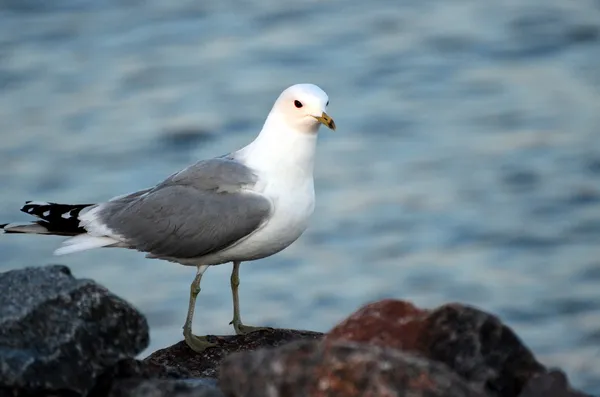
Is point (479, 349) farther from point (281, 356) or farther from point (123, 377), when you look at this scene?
point (123, 377)

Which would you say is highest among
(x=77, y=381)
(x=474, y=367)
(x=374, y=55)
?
(x=374, y=55)

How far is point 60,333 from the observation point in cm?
636

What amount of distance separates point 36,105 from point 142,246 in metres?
10.00

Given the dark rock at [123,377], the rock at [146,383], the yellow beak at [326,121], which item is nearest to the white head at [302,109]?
the yellow beak at [326,121]

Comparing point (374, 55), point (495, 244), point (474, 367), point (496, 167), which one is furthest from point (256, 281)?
point (474, 367)

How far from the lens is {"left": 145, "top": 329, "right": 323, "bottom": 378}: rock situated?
27.9 feet

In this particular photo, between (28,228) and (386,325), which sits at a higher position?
(28,228)

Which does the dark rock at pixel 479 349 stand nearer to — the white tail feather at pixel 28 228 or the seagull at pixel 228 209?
the seagull at pixel 228 209

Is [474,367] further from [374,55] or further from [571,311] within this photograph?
[374,55]

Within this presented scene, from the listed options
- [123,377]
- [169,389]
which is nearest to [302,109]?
[123,377]

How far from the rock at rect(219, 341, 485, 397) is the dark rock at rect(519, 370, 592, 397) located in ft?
1.09

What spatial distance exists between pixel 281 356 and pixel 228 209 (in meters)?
3.27

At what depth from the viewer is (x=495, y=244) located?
15.5 meters

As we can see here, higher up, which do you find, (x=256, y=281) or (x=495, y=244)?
(x=495, y=244)
